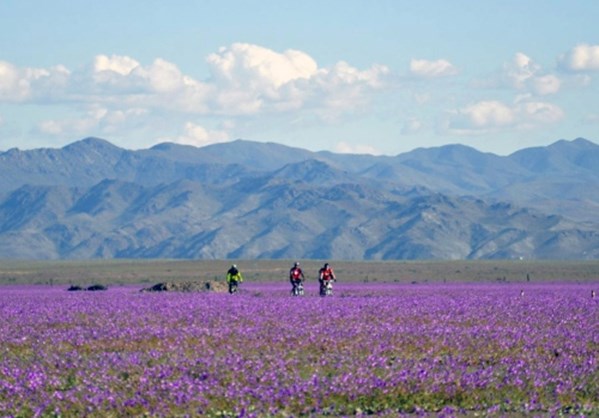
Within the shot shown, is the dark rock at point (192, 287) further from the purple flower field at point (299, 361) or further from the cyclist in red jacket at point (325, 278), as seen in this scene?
the purple flower field at point (299, 361)

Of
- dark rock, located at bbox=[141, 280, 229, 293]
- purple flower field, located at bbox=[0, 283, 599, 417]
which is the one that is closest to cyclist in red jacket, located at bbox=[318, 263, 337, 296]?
dark rock, located at bbox=[141, 280, 229, 293]

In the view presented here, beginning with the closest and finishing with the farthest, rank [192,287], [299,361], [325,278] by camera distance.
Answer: [299,361] → [325,278] → [192,287]

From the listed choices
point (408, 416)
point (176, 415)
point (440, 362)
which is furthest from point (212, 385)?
point (440, 362)

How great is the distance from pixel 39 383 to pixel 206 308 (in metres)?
17.5

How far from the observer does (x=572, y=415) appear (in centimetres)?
1836

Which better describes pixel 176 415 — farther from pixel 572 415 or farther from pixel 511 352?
pixel 511 352

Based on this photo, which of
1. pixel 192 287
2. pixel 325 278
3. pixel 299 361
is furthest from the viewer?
pixel 192 287

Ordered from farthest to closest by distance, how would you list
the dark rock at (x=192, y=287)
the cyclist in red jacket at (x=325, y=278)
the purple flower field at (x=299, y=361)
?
1. the dark rock at (x=192, y=287)
2. the cyclist in red jacket at (x=325, y=278)
3. the purple flower field at (x=299, y=361)

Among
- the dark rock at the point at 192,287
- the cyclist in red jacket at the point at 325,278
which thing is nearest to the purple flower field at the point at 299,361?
the cyclist in red jacket at the point at 325,278

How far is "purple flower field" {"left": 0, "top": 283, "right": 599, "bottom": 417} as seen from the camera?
18.9 metres

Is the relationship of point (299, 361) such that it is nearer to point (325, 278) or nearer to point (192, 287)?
point (325, 278)

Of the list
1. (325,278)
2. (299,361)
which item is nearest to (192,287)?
(325,278)

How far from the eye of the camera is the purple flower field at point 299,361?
1889 cm

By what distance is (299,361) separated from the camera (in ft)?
76.7
